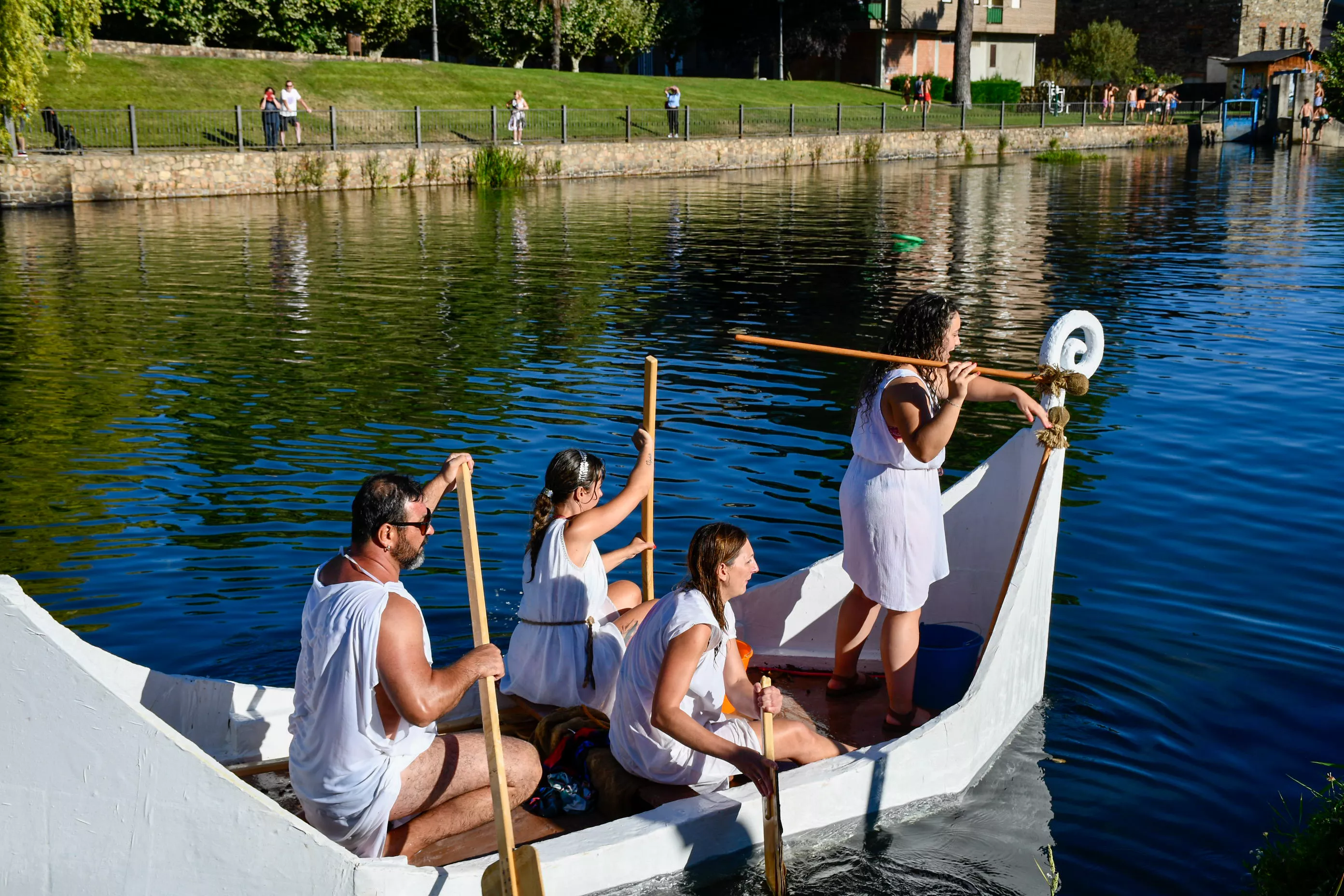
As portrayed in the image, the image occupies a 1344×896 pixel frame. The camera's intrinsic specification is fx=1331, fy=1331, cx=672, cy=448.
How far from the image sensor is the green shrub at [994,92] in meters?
62.2

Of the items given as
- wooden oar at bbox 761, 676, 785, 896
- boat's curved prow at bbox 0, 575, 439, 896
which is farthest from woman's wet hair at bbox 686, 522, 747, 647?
→ boat's curved prow at bbox 0, 575, 439, 896

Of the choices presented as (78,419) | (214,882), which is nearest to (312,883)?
(214,882)

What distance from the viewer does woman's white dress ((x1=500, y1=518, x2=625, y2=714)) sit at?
5719 millimetres

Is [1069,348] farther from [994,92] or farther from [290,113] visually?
[994,92]

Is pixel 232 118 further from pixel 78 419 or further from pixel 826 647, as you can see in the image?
pixel 826 647

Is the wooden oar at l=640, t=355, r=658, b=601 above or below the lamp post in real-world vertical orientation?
below

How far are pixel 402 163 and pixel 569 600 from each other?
1209 inches

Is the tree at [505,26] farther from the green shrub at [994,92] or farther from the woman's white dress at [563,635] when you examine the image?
the woman's white dress at [563,635]

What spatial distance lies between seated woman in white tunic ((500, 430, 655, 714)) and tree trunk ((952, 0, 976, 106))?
5144cm

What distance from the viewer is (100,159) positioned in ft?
97.4

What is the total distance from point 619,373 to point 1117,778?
893 cm

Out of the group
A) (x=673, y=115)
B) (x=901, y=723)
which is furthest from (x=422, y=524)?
(x=673, y=115)

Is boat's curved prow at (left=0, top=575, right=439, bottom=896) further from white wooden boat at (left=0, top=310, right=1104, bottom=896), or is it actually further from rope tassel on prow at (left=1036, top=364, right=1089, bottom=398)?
rope tassel on prow at (left=1036, top=364, right=1089, bottom=398)

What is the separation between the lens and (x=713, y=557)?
4.90 m
